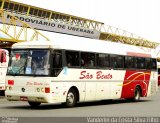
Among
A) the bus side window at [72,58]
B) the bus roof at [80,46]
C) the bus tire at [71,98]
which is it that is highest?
the bus roof at [80,46]

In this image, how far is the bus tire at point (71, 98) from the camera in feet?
58.9

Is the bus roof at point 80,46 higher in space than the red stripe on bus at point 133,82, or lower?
higher

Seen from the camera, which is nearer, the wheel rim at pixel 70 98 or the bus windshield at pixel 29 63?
the bus windshield at pixel 29 63

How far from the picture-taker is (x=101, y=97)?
20219mm

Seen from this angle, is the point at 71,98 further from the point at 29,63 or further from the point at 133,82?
the point at 133,82

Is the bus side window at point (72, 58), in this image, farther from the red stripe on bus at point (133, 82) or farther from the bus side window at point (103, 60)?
the red stripe on bus at point (133, 82)

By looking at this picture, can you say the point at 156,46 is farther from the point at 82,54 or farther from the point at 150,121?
the point at 150,121

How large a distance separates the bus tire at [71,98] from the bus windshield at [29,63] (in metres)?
1.64

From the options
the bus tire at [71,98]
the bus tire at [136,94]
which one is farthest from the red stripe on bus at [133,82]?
the bus tire at [71,98]

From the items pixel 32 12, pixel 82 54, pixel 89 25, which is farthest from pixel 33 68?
pixel 89 25

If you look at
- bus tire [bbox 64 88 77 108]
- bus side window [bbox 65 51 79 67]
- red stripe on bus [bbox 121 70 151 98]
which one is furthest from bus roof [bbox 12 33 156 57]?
bus tire [bbox 64 88 77 108]

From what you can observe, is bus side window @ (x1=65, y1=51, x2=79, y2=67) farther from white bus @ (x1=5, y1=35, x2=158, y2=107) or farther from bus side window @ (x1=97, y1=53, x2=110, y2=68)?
bus side window @ (x1=97, y1=53, x2=110, y2=68)

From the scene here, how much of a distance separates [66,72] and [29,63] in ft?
4.77

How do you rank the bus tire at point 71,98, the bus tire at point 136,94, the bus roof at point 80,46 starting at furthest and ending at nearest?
the bus tire at point 136,94 < the bus tire at point 71,98 < the bus roof at point 80,46
